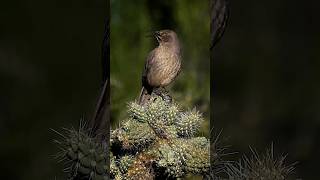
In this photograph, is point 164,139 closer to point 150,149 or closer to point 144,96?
point 150,149

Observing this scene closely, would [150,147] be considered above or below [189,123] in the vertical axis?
below

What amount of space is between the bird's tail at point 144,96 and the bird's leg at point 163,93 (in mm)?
37

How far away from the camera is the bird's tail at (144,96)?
3.61 m

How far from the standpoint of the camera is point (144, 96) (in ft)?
11.9

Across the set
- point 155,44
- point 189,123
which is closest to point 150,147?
point 189,123

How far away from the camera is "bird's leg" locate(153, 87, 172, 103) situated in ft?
11.9

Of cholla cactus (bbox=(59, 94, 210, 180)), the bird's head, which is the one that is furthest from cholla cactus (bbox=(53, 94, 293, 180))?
the bird's head

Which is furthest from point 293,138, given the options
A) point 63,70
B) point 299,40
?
point 63,70

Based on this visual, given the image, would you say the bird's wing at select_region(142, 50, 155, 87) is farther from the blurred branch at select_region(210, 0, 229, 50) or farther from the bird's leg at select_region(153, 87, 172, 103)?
the blurred branch at select_region(210, 0, 229, 50)

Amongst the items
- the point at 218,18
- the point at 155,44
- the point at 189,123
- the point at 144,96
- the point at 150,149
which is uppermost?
the point at 218,18

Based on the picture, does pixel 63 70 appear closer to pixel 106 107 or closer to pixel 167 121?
pixel 106 107

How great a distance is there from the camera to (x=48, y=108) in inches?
145

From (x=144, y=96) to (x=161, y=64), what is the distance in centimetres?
17

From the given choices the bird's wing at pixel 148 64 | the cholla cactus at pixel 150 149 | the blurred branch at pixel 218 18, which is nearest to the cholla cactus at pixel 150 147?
the cholla cactus at pixel 150 149
